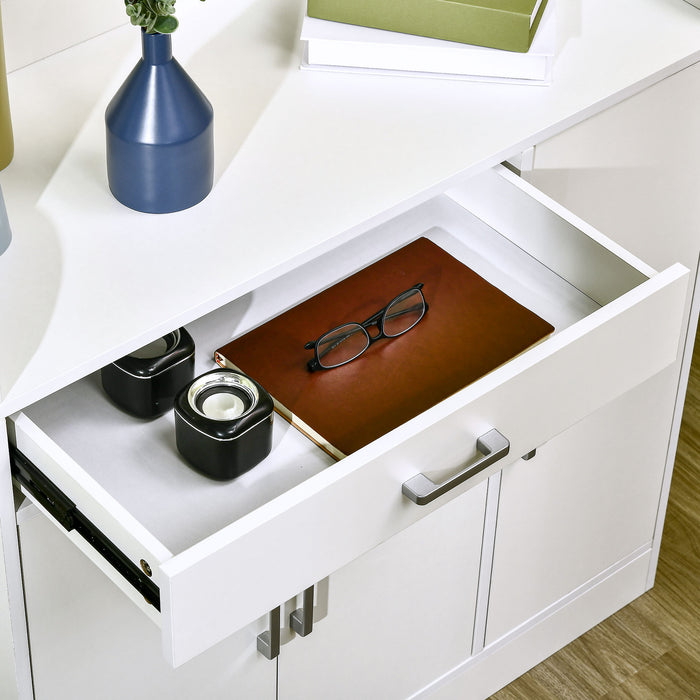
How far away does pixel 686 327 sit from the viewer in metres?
1.63

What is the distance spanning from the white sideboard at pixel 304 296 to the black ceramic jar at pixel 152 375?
2 cm

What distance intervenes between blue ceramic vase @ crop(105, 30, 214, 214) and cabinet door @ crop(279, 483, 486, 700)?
467 mm

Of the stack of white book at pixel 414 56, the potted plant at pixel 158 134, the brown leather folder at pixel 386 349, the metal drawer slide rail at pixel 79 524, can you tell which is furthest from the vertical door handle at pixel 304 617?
the stack of white book at pixel 414 56

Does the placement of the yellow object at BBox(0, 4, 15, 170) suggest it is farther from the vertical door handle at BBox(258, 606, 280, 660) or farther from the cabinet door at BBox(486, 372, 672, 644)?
the cabinet door at BBox(486, 372, 672, 644)

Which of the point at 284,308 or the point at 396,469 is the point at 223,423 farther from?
the point at 284,308

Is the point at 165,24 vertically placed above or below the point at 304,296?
above

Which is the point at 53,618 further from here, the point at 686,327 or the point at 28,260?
the point at 686,327

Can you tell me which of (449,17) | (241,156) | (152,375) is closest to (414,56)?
(449,17)

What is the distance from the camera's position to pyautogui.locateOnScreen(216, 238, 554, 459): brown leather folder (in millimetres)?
1193

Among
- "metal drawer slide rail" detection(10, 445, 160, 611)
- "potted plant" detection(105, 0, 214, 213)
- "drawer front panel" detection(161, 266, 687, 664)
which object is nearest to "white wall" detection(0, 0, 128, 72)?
"potted plant" detection(105, 0, 214, 213)

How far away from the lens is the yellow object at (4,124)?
44.2 inches

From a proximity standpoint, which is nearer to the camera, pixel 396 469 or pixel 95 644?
pixel 396 469

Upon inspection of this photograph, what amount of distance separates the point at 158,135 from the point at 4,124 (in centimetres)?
15

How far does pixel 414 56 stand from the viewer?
1301 mm
